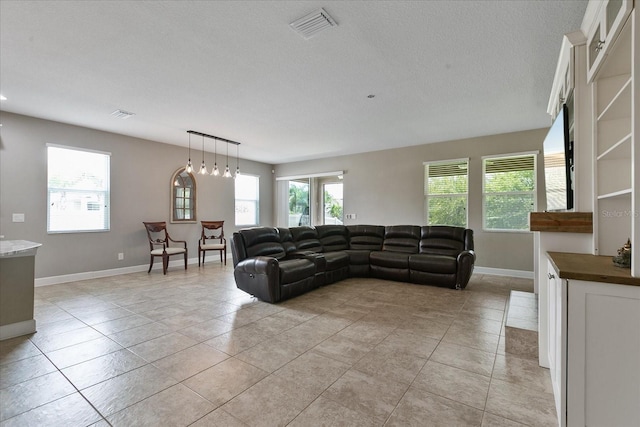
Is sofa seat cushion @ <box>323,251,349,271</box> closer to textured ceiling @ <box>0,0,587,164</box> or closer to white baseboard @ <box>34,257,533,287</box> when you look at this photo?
textured ceiling @ <box>0,0,587,164</box>

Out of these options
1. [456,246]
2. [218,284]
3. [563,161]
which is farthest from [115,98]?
[456,246]

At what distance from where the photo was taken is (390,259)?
4.86m

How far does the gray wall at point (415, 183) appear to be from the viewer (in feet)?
16.9

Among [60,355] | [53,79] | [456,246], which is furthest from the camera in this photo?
[456,246]

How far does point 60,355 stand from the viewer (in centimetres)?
233

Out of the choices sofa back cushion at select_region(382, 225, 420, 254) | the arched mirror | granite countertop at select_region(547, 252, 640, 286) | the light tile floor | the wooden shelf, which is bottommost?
the light tile floor

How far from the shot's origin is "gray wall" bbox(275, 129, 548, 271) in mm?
5156

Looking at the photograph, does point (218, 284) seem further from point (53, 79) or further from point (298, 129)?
point (53, 79)

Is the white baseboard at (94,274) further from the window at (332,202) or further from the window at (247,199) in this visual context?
the window at (332,202)

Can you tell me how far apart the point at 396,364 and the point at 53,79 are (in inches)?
179

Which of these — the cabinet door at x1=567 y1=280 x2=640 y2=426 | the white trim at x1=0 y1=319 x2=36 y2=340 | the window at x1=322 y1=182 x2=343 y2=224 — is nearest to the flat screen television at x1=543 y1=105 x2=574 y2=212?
the cabinet door at x1=567 y1=280 x2=640 y2=426

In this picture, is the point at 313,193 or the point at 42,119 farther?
the point at 313,193

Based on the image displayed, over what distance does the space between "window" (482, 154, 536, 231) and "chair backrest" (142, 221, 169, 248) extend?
20.8 feet

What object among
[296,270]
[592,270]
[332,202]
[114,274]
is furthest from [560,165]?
[114,274]
